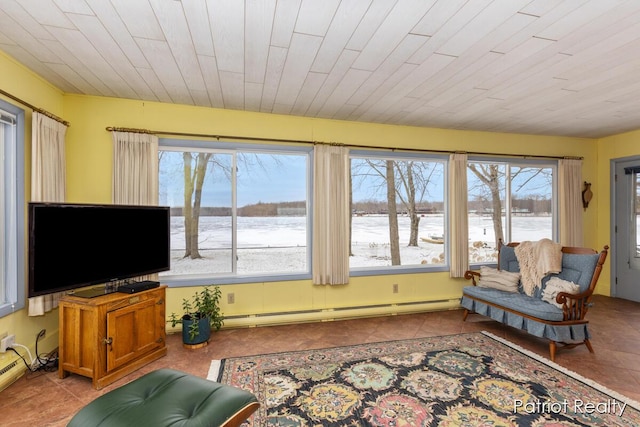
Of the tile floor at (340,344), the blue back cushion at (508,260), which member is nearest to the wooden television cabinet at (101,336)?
the tile floor at (340,344)

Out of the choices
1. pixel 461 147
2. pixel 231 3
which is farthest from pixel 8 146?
pixel 461 147

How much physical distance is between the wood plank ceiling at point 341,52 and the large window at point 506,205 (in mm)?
1309

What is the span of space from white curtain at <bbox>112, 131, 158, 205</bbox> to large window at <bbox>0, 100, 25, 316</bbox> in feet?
2.44

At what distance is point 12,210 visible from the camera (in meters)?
2.61

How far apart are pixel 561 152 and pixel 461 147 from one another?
1825 mm

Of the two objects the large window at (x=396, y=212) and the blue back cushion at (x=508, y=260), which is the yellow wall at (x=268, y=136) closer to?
the large window at (x=396, y=212)

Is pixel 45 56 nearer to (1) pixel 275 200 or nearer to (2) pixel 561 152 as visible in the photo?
(1) pixel 275 200

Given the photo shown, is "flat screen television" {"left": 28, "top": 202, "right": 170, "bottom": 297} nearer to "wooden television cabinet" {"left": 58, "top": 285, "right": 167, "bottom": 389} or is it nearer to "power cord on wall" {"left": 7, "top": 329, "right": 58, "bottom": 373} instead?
"wooden television cabinet" {"left": 58, "top": 285, "right": 167, "bottom": 389}

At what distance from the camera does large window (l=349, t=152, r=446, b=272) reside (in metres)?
4.32

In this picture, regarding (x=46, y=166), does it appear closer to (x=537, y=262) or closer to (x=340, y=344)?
(x=340, y=344)

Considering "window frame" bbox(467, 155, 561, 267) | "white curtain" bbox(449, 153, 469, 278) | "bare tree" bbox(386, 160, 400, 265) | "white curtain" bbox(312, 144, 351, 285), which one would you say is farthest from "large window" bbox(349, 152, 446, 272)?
"window frame" bbox(467, 155, 561, 267)

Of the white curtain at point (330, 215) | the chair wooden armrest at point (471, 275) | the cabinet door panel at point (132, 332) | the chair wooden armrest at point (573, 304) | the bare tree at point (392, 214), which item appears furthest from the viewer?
the bare tree at point (392, 214)

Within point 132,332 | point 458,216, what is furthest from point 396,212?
point 132,332

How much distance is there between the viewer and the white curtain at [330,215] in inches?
155
